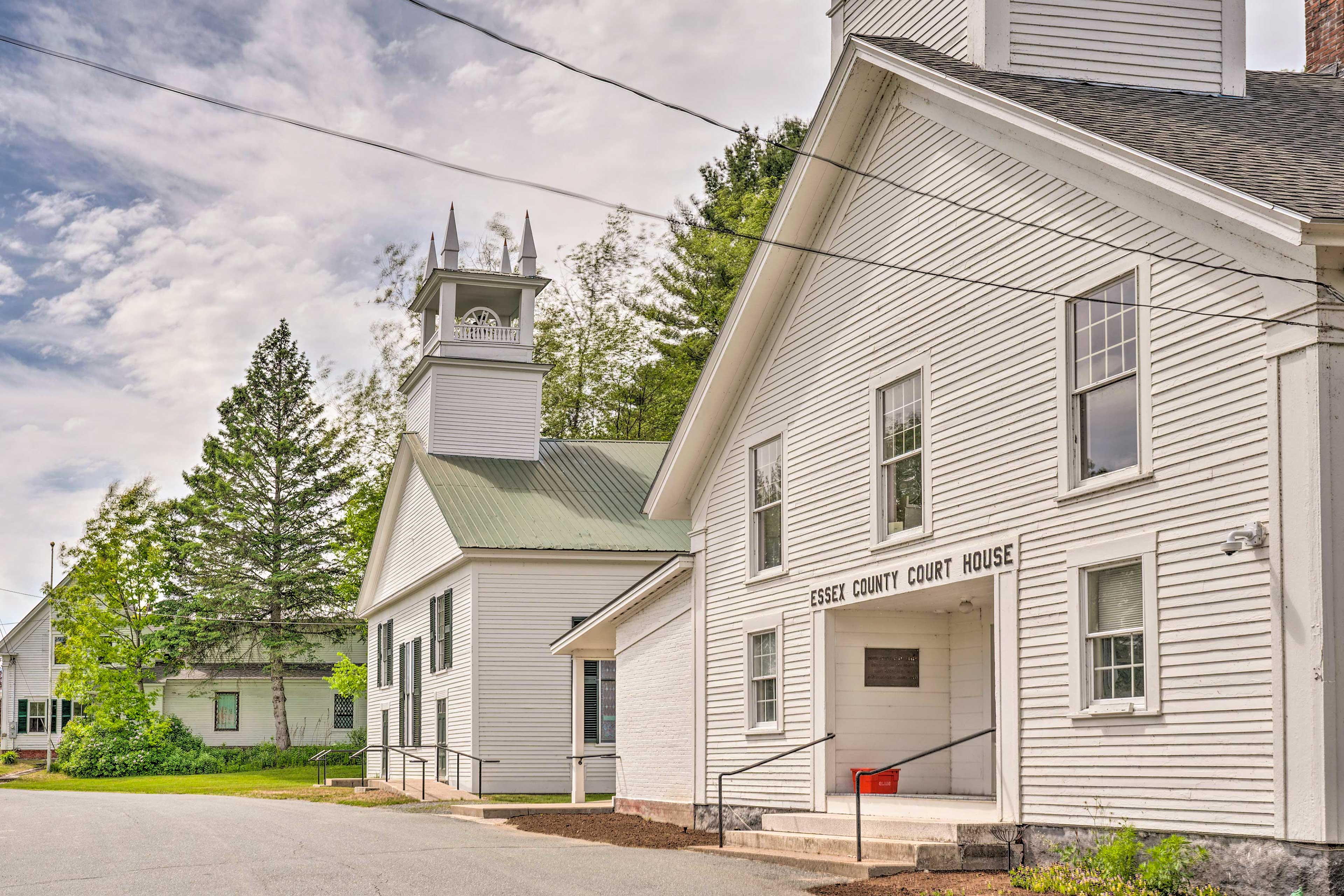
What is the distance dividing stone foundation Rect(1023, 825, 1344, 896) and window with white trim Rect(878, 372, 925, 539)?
506cm

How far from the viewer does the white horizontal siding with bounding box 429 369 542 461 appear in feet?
120

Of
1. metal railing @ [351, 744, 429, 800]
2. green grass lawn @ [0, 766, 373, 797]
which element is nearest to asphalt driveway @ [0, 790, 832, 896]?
metal railing @ [351, 744, 429, 800]

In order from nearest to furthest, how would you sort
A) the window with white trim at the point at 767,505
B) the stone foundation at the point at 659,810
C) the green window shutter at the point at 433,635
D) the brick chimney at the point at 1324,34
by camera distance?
the window with white trim at the point at 767,505, the brick chimney at the point at 1324,34, the stone foundation at the point at 659,810, the green window shutter at the point at 433,635

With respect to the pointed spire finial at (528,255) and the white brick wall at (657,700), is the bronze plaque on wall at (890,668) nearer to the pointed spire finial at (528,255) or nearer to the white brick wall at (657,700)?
the white brick wall at (657,700)

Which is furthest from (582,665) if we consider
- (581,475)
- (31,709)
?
(31,709)

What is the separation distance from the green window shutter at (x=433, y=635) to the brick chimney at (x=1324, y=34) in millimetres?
22376

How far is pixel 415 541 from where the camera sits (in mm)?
36562

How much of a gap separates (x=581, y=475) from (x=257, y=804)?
11.3 metres

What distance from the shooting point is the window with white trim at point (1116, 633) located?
1216 cm

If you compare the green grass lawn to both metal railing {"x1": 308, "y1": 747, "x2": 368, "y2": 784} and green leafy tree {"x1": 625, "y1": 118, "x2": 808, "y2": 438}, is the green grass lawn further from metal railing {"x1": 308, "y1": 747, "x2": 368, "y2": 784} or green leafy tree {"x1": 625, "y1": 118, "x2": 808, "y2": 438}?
green leafy tree {"x1": 625, "y1": 118, "x2": 808, "y2": 438}

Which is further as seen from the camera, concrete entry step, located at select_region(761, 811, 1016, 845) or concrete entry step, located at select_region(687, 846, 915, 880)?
concrete entry step, located at select_region(761, 811, 1016, 845)

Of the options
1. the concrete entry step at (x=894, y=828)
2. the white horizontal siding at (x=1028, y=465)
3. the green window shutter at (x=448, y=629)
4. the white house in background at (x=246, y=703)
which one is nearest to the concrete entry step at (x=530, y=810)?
the white horizontal siding at (x=1028, y=465)

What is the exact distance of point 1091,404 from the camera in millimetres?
13039

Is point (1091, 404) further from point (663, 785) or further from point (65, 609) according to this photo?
point (65, 609)
